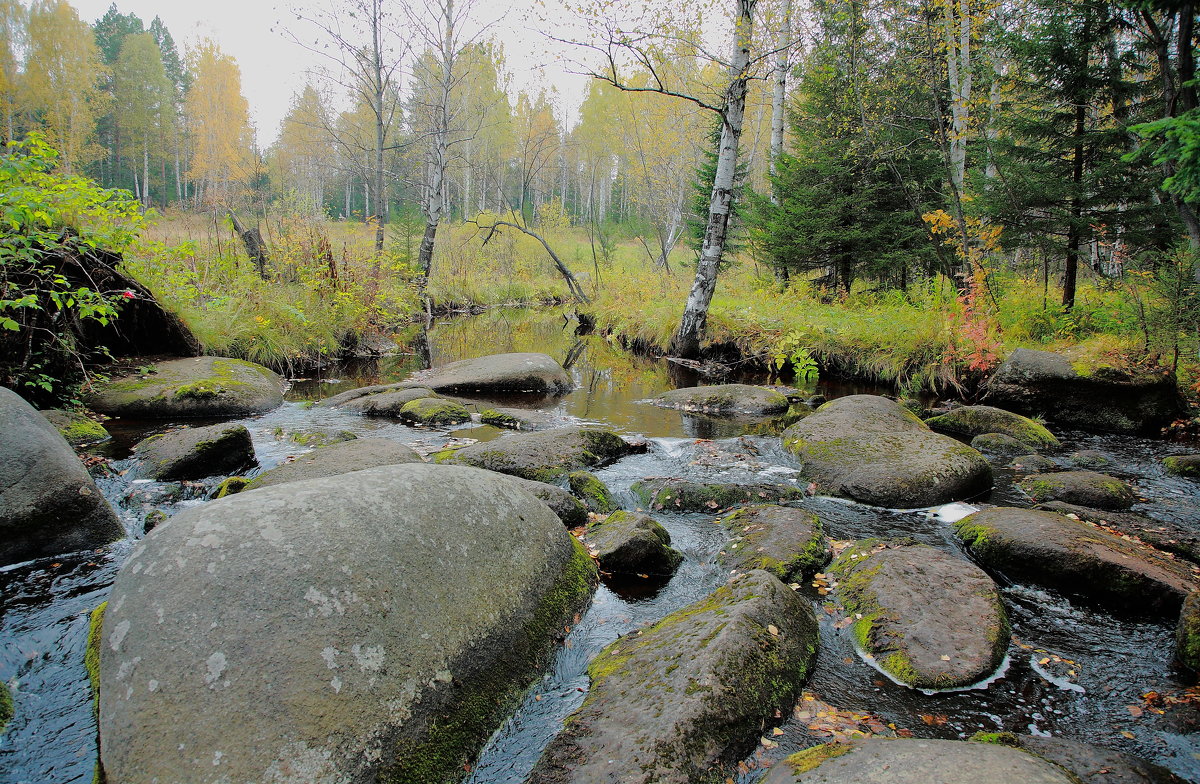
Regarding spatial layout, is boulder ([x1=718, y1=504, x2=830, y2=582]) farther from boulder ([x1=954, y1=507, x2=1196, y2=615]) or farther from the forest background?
the forest background

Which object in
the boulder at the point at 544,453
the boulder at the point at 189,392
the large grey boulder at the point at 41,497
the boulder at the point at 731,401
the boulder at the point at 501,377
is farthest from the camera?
the boulder at the point at 501,377

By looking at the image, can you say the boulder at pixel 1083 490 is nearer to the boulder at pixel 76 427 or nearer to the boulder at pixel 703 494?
the boulder at pixel 703 494

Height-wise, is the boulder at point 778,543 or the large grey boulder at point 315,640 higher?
the large grey boulder at point 315,640

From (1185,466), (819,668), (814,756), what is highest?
(1185,466)

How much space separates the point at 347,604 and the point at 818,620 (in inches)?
101

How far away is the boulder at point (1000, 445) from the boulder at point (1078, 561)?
2.62 meters

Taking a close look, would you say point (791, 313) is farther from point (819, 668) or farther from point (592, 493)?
point (819, 668)

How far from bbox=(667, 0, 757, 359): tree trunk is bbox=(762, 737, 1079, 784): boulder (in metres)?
10.3

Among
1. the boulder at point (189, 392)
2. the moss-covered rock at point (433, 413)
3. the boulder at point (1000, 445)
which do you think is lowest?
the boulder at point (1000, 445)

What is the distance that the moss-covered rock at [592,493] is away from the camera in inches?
198

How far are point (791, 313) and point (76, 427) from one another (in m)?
11.6

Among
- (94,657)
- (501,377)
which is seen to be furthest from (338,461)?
(501,377)

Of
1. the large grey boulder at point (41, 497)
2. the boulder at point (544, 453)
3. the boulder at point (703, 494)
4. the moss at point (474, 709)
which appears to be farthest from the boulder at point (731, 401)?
the large grey boulder at point (41, 497)

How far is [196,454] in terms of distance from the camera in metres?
5.43
